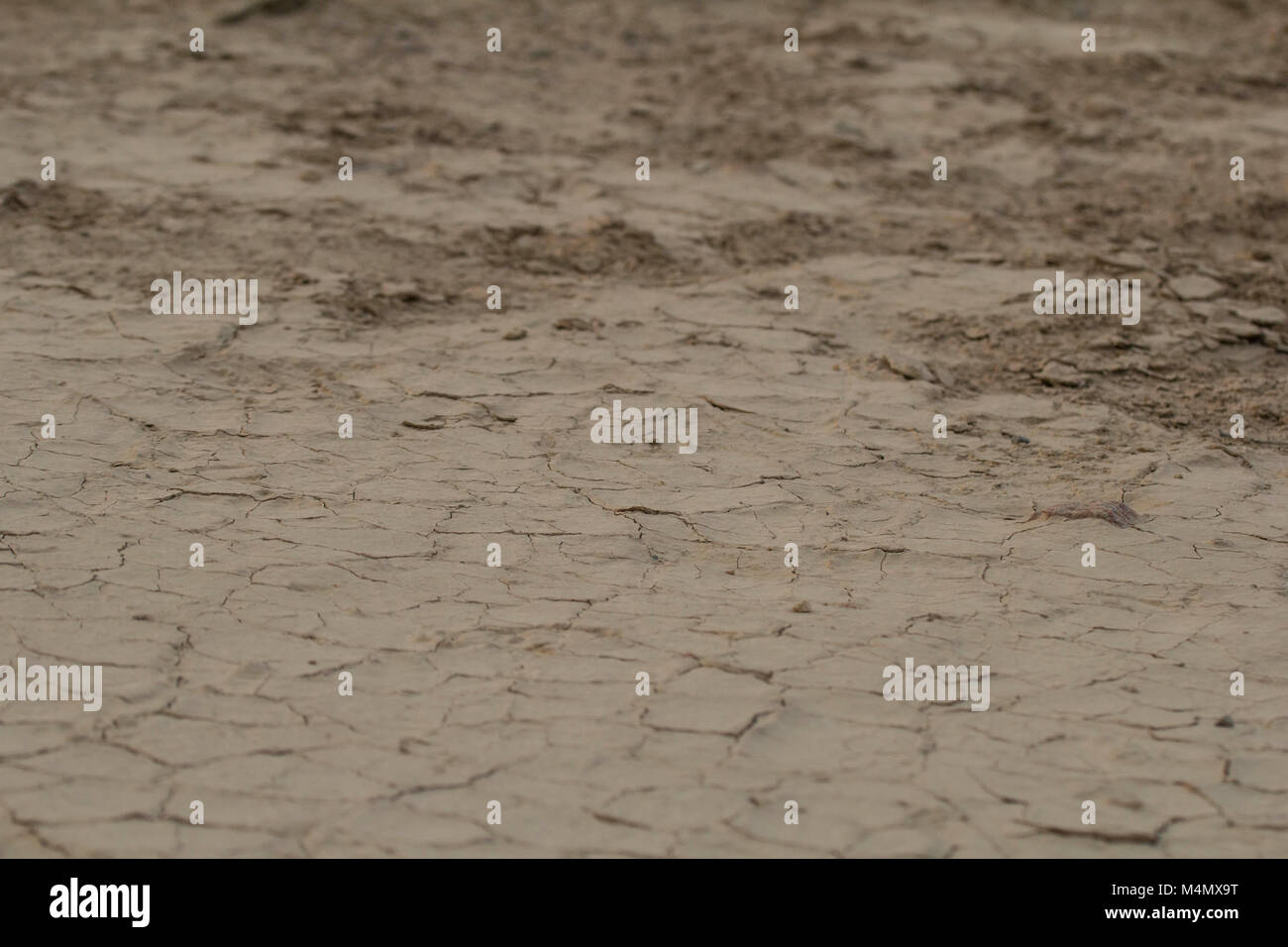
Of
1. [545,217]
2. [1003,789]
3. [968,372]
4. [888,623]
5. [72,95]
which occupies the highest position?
[72,95]

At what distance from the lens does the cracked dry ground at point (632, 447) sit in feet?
8.77

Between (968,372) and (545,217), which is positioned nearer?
(968,372)

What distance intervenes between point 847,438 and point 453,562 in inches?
48.5

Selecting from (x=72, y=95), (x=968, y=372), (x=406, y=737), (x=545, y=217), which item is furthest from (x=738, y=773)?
(x=72, y=95)

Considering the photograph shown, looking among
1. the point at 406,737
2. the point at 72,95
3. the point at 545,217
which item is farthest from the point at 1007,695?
the point at 72,95

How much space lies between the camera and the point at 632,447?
3975 millimetres

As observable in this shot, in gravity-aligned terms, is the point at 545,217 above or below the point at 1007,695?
above

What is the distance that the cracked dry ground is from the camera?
2.67 m

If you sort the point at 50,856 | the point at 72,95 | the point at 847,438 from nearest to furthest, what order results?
the point at 50,856, the point at 847,438, the point at 72,95

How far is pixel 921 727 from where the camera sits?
9.32 feet

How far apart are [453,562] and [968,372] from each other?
184 centimetres

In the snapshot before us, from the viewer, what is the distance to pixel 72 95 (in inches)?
243

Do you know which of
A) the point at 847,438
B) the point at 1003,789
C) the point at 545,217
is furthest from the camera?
the point at 545,217
